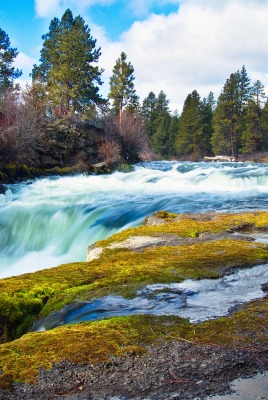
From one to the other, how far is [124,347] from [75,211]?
11403mm

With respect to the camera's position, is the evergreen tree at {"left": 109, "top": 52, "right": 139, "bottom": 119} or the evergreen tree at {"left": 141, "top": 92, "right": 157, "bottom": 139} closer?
the evergreen tree at {"left": 109, "top": 52, "right": 139, "bottom": 119}

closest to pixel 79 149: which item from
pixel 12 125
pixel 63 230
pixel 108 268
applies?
pixel 12 125

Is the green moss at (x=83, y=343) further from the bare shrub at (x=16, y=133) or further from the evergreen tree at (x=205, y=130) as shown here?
the evergreen tree at (x=205, y=130)

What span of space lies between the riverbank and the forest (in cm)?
1954

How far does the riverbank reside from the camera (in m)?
2.24

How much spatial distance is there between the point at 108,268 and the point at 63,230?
7.64 m

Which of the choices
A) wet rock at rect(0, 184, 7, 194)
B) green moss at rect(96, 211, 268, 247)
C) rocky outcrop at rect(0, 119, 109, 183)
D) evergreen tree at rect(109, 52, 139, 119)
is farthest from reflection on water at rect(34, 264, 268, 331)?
evergreen tree at rect(109, 52, 139, 119)

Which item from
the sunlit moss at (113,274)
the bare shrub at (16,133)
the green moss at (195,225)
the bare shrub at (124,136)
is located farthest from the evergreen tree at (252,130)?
the sunlit moss at (113,274)

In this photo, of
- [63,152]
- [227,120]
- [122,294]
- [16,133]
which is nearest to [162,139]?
[227,120]

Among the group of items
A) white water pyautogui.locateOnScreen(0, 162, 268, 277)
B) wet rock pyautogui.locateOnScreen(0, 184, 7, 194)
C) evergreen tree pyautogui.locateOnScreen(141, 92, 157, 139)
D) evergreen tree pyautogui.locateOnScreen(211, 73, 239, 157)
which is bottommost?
white water pyautogui.locateOnScreen(0, 162, 268, 277)

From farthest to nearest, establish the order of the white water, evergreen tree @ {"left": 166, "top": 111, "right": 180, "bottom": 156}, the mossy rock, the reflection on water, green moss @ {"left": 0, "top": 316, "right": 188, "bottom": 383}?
evergreen tree @ {"left": 166, "top": 111, "right": 180, "bottom": 156}
the white water
the reflection on water
the mossy rock
green moss @ {"left": 0, "top": 316, "right": 188, "bottom": 383}

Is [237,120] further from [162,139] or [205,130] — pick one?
[162,139]

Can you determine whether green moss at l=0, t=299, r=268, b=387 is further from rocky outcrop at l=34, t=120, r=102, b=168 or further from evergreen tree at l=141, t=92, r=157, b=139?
evergreen tree at l=141, t=92, r=157, b=139

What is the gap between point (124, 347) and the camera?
106 inches
